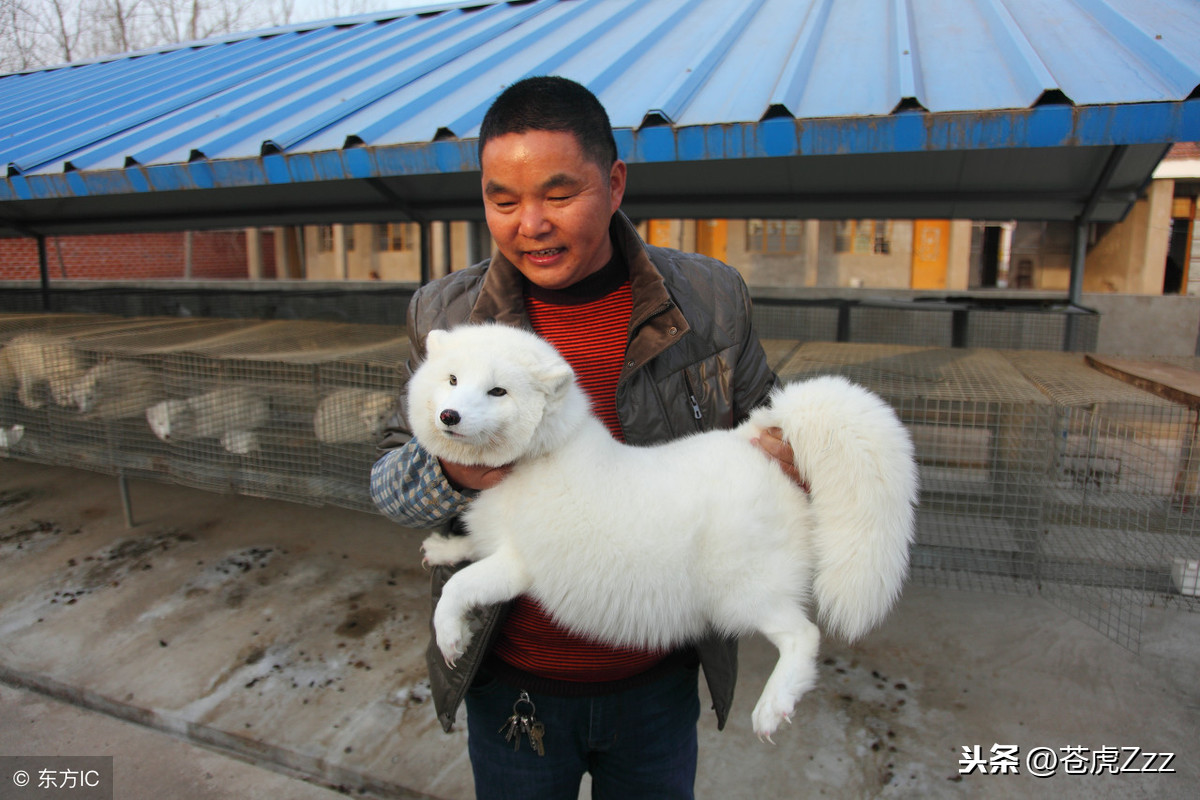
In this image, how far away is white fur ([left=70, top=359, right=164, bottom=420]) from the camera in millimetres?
4160

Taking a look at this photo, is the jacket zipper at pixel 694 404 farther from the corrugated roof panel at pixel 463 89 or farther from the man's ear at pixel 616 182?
the corrugated roof panel at pixel 463 89

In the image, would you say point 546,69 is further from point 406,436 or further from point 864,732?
point 864,732

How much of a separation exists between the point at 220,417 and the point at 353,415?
0.94 m

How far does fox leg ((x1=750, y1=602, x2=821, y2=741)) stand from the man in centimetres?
23

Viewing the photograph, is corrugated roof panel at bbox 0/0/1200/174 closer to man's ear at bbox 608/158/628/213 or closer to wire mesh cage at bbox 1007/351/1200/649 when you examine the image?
wire mesh cage at bbox 1007/351/1200/649

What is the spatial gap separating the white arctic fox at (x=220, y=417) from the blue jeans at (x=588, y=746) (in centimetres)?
287

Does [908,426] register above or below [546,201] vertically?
below

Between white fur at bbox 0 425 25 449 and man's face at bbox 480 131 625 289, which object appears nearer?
man's face at bbox 480 131 625 289

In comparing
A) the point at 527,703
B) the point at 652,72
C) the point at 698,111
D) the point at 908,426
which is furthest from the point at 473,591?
the point at 652,72

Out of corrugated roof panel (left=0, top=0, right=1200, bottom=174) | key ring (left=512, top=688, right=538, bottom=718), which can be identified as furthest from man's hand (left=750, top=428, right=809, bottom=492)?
A: corrugated roof panel (left=0, top=0, right=1200, bottom=174)

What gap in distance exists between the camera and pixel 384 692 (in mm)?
3383

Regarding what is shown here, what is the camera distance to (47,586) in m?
4.41

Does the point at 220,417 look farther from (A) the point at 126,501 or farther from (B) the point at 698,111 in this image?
(B) the point at 698,111

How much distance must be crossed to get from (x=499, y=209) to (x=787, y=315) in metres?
5.68
